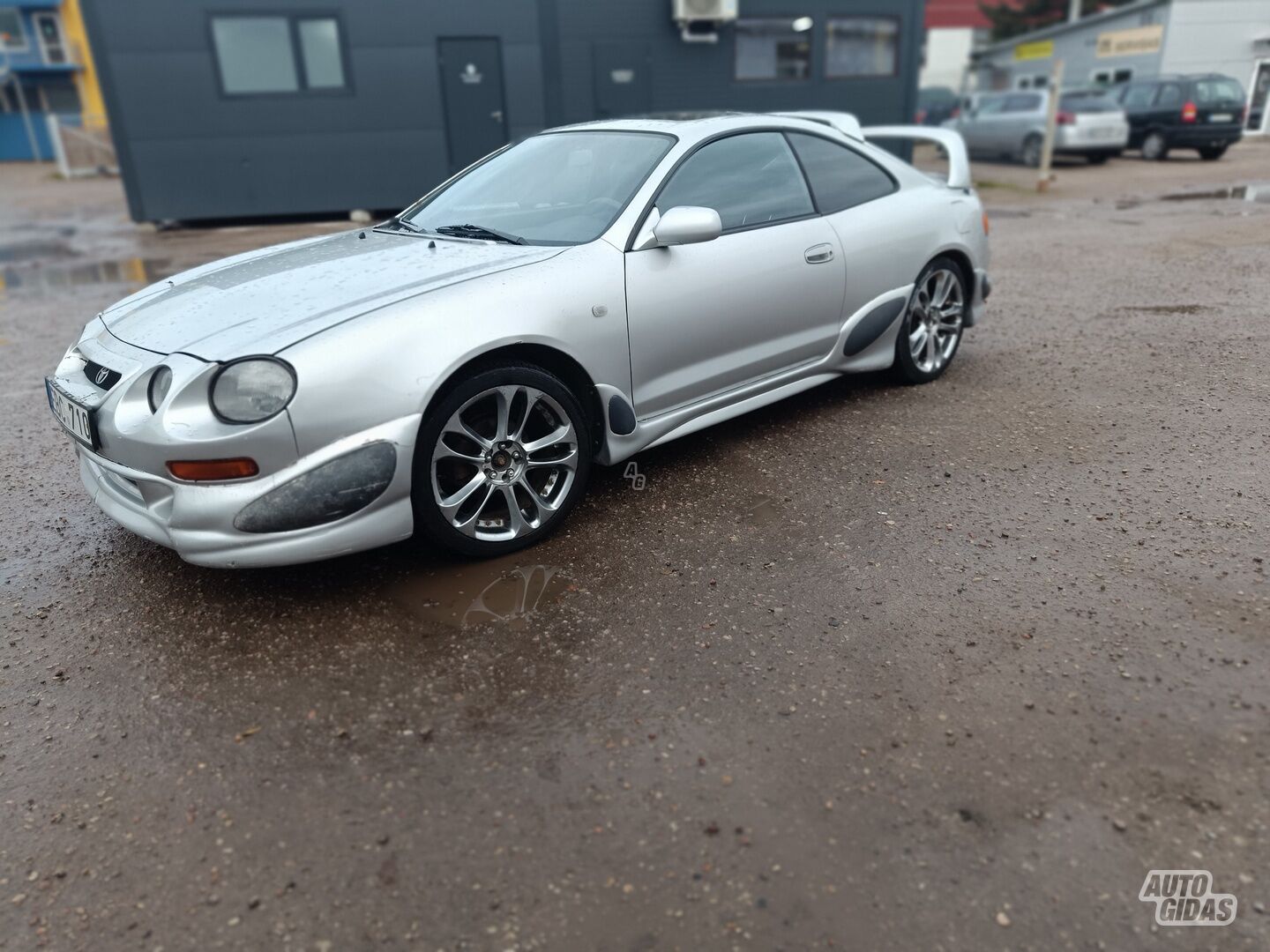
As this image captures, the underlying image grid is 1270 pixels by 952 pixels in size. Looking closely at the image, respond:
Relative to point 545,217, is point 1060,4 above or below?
above

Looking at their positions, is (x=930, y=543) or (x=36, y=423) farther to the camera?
(x=36, y=423)

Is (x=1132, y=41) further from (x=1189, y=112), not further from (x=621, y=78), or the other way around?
(x=621, y=78)

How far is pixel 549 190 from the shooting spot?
13.1ft

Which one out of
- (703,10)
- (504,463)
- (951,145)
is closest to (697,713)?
(504,463)

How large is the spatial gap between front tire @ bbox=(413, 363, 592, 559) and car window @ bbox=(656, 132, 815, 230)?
3.40 feet

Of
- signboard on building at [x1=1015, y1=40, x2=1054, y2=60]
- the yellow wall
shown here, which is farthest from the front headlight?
the yellow wall

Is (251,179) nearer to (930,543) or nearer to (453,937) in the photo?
(930,543)

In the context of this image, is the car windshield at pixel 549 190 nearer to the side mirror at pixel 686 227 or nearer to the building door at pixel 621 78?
the side mirror at pixel 686 227

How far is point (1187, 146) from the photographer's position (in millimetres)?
18422

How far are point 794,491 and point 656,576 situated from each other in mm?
920

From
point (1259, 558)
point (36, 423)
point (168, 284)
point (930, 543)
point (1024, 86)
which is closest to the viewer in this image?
point (1259, 558)

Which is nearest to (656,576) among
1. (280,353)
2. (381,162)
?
(280,353)

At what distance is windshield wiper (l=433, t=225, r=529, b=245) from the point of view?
3.69 meters

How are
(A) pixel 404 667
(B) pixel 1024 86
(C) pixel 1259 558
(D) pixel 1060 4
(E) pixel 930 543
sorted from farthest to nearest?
(D) pixel 1060 4, (B) pixel 1024 86, (E) pixel 930 543, (C) pixel 1259 558, (A) pixel 404 667
